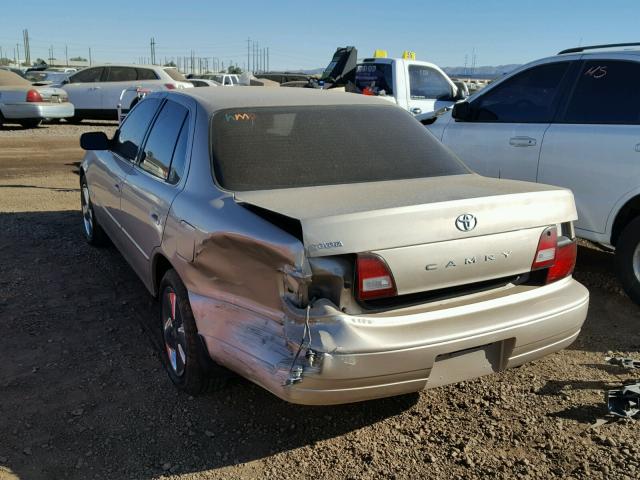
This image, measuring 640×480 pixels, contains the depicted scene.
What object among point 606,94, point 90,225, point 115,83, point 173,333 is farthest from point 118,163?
point 115,83

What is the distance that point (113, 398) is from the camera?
11.2ft

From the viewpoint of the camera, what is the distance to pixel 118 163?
476cm

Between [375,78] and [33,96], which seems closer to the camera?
[375,78]

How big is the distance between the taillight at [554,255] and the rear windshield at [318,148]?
80 centimetres

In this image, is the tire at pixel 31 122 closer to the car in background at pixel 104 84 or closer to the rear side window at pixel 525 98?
the car in background at pixel 104 84

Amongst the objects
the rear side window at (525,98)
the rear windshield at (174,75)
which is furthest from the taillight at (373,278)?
the rear windshield at (174,75)

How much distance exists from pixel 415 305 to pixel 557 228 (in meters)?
0.90

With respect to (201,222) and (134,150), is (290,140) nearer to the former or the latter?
(201,222)

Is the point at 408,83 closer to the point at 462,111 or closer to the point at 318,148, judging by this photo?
the point at 462,111

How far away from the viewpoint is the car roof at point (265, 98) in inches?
144

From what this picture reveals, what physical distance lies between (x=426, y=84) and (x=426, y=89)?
91 millimetres

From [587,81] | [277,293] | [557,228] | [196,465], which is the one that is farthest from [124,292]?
[587,81]

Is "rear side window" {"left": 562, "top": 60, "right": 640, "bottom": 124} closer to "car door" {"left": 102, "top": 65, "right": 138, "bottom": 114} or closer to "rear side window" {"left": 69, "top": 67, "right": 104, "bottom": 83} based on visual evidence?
"car door" {"left": 102, "top": 65, "right": 138, "bottom": 114}

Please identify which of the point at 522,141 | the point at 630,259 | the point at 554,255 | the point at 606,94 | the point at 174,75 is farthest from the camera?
the point at 174,75
